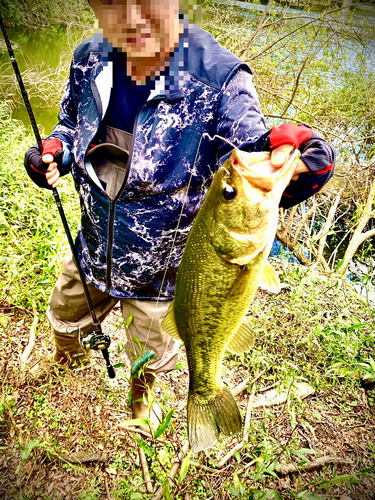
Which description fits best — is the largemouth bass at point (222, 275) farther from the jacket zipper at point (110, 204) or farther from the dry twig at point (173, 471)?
the dry twig at point (173, 471)

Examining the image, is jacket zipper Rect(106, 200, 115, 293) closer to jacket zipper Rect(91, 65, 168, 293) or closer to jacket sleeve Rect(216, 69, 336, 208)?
jacket zipper Rect(91, 65, 168, 293)

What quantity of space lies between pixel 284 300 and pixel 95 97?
2.70 metres

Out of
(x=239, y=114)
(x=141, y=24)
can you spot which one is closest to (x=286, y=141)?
(x=239, y=114)

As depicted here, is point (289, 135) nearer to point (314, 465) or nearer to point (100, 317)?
point (100, 317)

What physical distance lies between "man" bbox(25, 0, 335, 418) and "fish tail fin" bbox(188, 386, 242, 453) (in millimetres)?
594

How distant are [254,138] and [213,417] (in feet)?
3.94

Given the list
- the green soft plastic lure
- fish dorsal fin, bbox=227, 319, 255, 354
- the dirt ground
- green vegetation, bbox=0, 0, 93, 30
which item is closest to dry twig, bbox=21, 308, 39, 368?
the dirt ground

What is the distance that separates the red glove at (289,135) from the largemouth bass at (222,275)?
0.19 ft

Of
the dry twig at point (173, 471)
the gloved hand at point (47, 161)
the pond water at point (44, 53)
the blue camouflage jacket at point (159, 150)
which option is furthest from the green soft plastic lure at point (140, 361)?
the pond water at point (44, 53)

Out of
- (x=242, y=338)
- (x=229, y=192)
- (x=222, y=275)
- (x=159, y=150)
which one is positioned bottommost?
(x=242, y=338)

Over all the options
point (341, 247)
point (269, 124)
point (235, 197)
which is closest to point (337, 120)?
point (269, 124)

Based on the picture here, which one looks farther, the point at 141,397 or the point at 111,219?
the point at 141,397

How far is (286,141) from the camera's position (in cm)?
108

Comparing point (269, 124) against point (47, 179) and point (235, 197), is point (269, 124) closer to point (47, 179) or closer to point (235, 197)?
point (47, 179)
